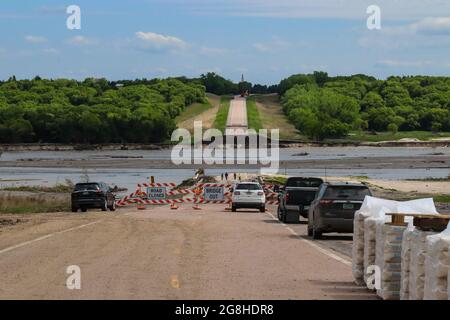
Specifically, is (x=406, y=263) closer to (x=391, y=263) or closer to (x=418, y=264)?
(x=418, y=264)

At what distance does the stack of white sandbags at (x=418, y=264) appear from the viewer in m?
12.4

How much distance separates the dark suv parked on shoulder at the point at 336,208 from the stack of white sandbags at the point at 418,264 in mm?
14280

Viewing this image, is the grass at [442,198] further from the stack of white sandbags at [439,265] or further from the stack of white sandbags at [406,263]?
the stack of white sandbags at [439,265]

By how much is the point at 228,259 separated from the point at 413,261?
7.99 meters

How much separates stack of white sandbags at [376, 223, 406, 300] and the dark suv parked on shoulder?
42.1 feet

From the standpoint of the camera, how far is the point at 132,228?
31188mm

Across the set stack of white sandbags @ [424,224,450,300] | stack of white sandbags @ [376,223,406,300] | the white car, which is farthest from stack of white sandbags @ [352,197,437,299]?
the white car

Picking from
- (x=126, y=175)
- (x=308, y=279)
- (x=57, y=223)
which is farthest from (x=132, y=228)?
(x=126, y=175)

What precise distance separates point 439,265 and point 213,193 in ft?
141

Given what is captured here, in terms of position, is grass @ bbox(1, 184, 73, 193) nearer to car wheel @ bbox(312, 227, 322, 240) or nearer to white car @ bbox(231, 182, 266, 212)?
white car @ bbox(231, 182, 266, 212)

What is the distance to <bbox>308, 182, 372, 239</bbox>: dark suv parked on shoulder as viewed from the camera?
27.3m

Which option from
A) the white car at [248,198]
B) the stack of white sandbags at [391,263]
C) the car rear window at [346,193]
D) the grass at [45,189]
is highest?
the stack of white sandbags at [391,263]

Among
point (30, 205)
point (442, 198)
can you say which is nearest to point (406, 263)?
point (30, 205)

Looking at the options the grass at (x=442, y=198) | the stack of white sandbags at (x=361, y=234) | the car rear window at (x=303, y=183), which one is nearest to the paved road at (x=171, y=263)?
the stack of white sandbags at (x=361, y=234)
